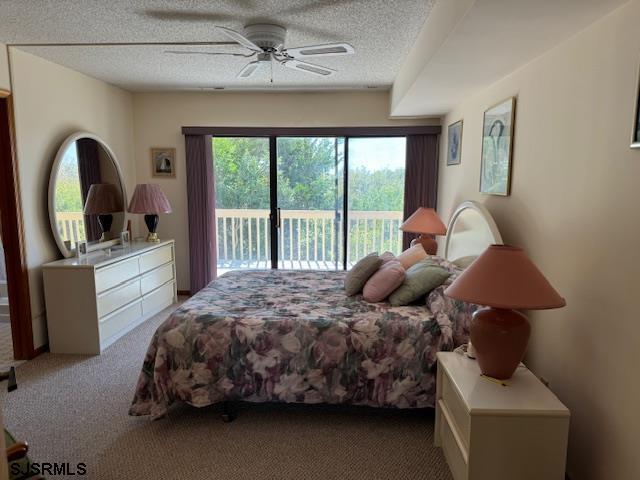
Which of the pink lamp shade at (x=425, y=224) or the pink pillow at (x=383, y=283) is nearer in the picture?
the pink pillow at (x=383, y=283)

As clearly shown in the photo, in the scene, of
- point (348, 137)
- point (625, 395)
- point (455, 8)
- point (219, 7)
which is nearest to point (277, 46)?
point (219, 7)

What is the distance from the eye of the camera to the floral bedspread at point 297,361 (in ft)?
8.05

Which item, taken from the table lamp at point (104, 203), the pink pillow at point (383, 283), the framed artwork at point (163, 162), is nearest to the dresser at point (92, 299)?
the table lamp at point (104, 203)

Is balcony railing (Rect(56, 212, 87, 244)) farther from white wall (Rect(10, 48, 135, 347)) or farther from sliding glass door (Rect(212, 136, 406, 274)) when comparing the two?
sliding glass door (Rect(212, 136, 406, 274))

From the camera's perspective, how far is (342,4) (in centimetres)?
242

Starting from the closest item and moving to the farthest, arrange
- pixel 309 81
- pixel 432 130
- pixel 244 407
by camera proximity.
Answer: pixel 244 407, pixel 309 81, pixel 432 130

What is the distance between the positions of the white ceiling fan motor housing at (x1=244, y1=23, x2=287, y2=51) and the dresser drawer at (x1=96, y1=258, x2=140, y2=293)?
2.24 metres

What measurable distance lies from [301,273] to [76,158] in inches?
92.7

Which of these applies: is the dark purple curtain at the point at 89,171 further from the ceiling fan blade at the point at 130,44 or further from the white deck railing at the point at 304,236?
the white deck railing at the point at 304,236

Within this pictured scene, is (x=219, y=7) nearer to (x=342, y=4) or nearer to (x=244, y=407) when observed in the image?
(x=342, y=4)

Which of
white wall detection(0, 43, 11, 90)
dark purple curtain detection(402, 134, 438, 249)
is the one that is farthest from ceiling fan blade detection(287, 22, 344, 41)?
white wall detection(0, 43, 11, 90)

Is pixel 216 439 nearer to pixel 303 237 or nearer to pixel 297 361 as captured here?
pixel 297 361

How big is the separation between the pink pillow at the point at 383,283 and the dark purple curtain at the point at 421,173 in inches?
84.5

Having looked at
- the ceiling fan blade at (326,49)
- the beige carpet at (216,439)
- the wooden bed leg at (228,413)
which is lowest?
the beige carpet at (216,439)
